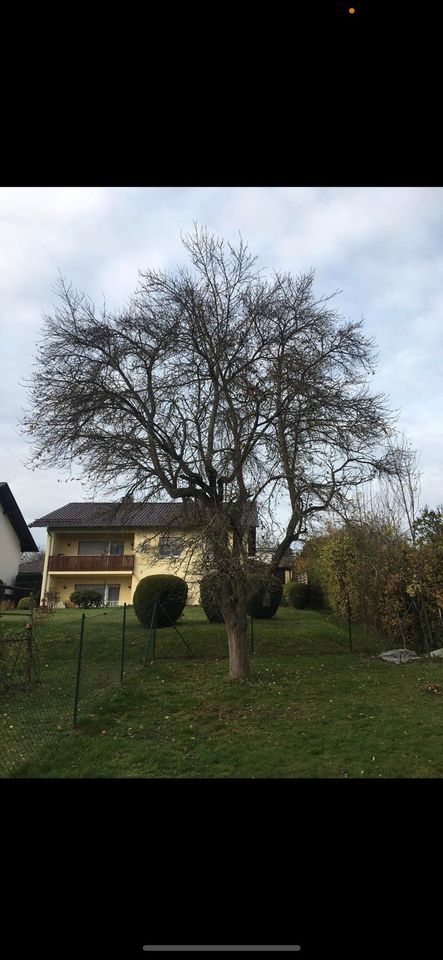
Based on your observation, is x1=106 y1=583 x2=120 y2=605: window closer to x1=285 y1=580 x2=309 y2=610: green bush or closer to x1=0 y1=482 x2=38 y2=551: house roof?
x1=0 y1=482 x2=38 y2=551: house roof

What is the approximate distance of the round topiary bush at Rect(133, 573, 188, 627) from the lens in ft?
30.1

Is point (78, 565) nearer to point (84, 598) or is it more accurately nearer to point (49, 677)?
point (84, 598)

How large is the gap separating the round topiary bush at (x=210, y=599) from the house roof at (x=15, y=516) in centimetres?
316

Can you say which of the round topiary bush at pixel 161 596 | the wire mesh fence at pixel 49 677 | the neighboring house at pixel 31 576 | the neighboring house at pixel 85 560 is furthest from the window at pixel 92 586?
the round topiary bush at pixel 161 596

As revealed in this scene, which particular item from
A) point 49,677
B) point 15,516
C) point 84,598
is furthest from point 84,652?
point 84,598

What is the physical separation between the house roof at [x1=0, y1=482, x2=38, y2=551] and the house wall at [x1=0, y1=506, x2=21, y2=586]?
8cm

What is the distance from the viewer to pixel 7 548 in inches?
391

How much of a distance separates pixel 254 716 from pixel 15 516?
240 inches
